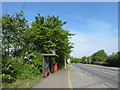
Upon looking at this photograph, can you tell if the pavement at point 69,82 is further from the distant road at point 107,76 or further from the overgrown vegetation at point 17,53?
the overgrown vegetation at point 17,53

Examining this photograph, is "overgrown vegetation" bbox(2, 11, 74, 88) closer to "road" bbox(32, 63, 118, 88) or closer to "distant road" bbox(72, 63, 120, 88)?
"road" bbox(32, 63, 118, 88)

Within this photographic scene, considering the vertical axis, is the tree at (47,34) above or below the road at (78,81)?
above

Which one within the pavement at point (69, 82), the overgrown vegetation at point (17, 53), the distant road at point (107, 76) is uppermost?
the overgrown vegetation at point (17, 53)

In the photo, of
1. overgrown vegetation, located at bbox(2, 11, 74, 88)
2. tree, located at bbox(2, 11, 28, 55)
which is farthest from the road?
tree, located at bbox(2, 11, 28, 55)

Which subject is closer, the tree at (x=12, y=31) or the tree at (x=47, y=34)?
the tree at (x=12, y=31)

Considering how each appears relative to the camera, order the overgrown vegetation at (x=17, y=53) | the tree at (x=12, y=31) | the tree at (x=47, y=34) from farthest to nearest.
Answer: the tree at (x=47, y=34)
the tree at (x=12, y=31)
the overgrown vegetation at (x=17, y=53)

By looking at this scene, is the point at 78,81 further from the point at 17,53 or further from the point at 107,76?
the point at 107,76

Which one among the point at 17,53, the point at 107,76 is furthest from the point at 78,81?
the point at 107,76

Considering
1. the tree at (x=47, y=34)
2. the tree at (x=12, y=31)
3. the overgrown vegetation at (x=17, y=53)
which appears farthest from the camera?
the tree at (x=47, y=34)

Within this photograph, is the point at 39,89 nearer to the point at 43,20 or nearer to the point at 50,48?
the point at 50,48

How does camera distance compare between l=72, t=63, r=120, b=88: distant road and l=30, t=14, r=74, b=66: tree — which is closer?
l=72, t=63, r=120, b=88: distant road

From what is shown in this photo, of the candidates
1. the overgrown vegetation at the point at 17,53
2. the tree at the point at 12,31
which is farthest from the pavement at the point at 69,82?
the tree at the point at 12,31

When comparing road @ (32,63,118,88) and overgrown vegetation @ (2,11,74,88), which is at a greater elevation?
overgrown vegetation @ (2,11,74,88)

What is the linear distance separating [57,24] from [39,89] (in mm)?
14736
